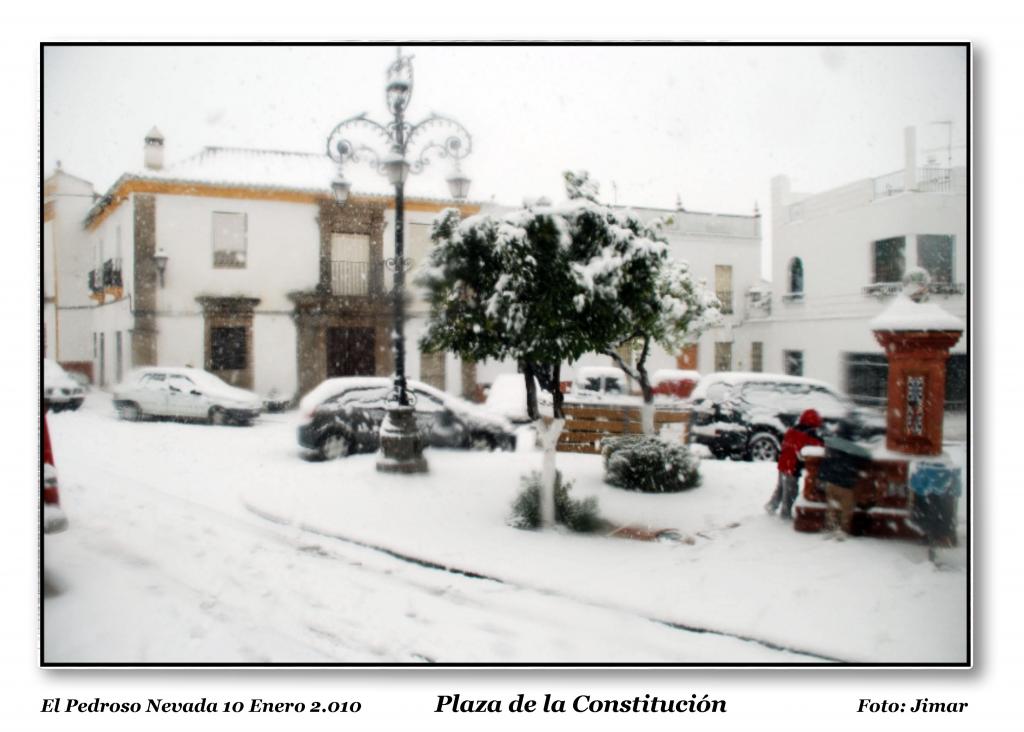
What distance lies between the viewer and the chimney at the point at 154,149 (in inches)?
128

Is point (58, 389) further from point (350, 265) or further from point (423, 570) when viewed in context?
point (423, 570)

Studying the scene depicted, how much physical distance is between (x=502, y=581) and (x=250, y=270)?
7.23 ft

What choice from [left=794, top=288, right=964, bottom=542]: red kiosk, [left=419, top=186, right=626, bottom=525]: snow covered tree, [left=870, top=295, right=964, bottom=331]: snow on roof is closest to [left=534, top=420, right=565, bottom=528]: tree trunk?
[left=419, top=186, right=626, bottom=525]: snow covered tree

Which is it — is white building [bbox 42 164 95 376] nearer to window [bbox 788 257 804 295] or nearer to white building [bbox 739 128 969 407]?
white building [bbox 739 128 969 407]

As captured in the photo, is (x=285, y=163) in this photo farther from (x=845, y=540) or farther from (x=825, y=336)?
(x=845, y=540)

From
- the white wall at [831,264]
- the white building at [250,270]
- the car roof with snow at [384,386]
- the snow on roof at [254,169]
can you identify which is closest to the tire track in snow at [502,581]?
the car roof with snow at [384,386]

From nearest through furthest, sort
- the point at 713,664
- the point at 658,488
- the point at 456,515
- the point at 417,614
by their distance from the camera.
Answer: the point at 713,664, the point at 417,614, the point at 456,515, the point at 658,488

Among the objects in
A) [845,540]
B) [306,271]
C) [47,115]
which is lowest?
[845,540]

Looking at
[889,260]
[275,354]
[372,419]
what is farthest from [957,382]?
[275,354]

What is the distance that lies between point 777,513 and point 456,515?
189 centimetres

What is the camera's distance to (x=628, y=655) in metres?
2.79

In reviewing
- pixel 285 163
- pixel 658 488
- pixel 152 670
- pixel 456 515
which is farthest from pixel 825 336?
pixel 152 670

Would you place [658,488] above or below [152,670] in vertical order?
above

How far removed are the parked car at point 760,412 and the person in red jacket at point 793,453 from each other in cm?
6
